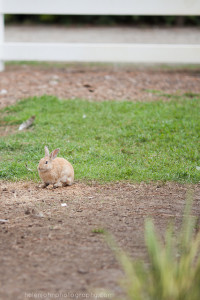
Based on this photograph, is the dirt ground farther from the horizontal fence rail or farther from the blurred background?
the blurred background

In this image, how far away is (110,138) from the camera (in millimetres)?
7570

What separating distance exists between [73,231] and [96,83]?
591 centimetres

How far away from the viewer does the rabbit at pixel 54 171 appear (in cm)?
575

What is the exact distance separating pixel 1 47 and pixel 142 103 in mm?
3411

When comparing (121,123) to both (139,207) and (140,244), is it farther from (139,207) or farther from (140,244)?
(140,244)

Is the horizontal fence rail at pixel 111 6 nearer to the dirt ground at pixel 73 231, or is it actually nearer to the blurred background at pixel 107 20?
the dirt ground at pixel 73 231

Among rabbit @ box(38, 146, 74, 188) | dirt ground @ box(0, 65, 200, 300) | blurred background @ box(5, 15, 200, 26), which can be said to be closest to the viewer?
dirt ground @ box(0, 65, 200, 300)

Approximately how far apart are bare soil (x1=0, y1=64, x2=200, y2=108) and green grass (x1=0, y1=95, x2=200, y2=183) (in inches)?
16.0

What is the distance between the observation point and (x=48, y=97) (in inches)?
362

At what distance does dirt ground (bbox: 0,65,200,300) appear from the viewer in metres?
3.47

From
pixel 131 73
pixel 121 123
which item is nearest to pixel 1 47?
pixel 131 73

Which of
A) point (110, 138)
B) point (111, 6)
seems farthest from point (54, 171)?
point (111, 6)

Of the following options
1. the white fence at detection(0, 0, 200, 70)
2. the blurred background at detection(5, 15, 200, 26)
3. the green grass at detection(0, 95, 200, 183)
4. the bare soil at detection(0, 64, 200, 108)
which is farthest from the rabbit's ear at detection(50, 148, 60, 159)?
the blurred background at detection(5, 15, 200, 26)

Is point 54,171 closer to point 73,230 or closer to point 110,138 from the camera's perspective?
point 73,230
